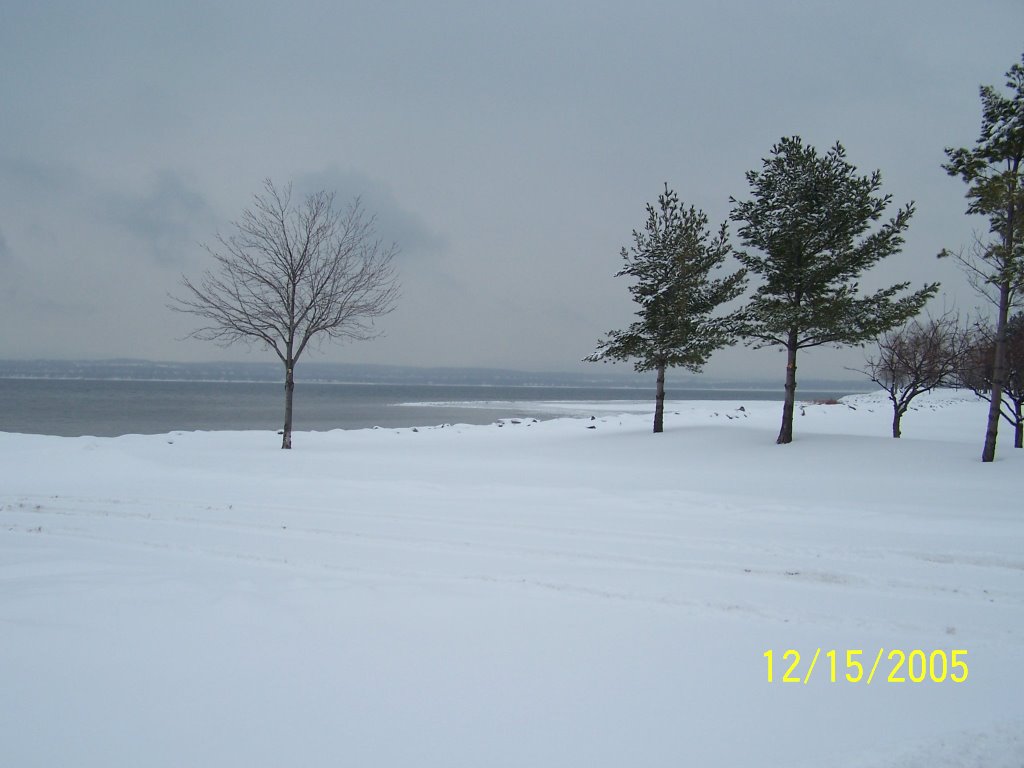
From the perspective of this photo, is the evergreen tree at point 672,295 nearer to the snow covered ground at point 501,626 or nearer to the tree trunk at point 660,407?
the tree trunk at point 660,407

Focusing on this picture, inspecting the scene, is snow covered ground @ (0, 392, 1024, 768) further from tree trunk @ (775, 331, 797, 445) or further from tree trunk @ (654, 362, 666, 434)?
tree trunk @ (654, 362, 666, 434)

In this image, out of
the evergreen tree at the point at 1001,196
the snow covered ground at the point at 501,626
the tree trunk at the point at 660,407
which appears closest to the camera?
the snow covered ground at the point at 501,626

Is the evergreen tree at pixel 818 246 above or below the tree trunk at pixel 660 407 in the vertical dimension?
above

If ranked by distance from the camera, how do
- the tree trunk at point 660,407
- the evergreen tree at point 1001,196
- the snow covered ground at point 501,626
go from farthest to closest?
the tree trunk at point 660,407 → the evergreen tree at point 1001,196 → the snow covered ground at point 501,626

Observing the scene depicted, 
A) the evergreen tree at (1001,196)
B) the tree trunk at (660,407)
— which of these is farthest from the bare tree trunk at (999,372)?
the tree trunk at (660,407)

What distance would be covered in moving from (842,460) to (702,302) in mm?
9097

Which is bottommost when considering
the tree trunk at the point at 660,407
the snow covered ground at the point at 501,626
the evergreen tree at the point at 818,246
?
the snow covered ground at the point at 501,626

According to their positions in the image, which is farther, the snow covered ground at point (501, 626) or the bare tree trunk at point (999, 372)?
the bare tree trunk at point (999, 372)

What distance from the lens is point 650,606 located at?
5.18 meters

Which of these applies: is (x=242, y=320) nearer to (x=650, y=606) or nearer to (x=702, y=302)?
(x=702, y=302)

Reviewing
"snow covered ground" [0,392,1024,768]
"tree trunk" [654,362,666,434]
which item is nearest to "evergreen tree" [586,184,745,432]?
"tree trunk" [654,362,666,434]

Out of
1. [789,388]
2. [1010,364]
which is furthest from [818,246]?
[1010,364]

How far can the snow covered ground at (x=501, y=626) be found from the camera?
3377 millimetres

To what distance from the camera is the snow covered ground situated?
11.1ft
